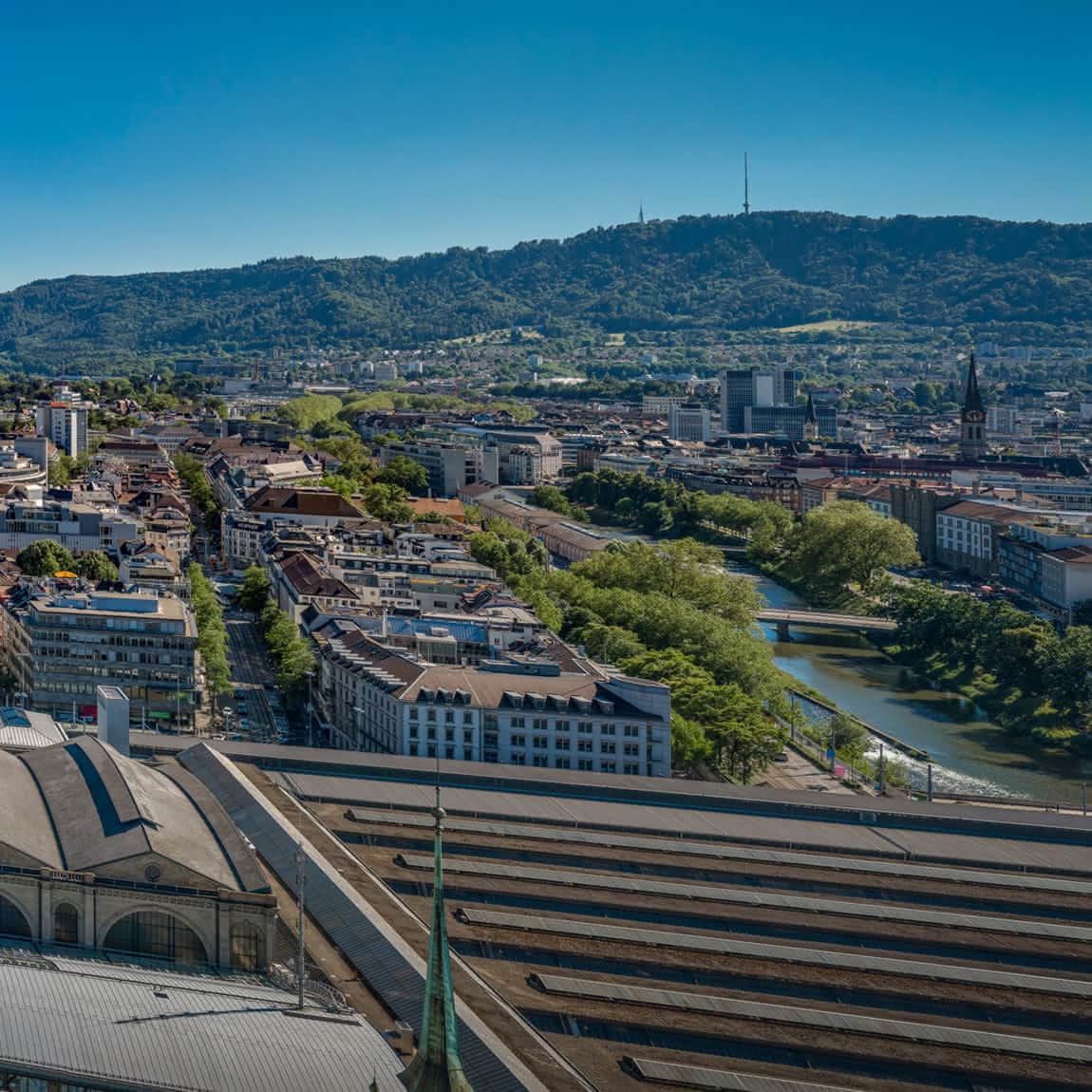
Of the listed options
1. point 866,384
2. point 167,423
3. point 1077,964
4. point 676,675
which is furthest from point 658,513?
point 866,384

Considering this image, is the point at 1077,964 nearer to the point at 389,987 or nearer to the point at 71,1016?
the point at 389,987

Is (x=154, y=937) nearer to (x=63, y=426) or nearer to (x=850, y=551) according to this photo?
(x=850, y=551)

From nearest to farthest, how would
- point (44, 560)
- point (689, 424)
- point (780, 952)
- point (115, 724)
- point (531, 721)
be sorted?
point (780, 952)
point (115, 724)
point (531, 721)
point (44, 560)
point (689, 424)

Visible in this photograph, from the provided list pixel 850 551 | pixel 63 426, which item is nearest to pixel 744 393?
pixel 63 426

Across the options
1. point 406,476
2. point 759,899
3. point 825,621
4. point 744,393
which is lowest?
point 825,621

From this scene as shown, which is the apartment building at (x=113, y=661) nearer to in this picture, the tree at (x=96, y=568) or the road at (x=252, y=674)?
the road at (x=252, y=674)

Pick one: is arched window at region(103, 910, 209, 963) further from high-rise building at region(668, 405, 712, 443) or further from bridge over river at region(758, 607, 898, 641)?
high-rise building at region(668, 405, 712, 443)
